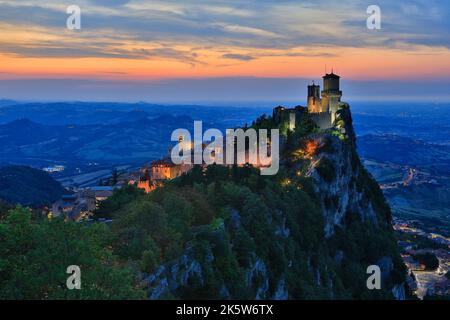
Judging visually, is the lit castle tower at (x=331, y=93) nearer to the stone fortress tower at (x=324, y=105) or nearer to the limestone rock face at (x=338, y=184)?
the stone fortress tower at (x=324, y=105)

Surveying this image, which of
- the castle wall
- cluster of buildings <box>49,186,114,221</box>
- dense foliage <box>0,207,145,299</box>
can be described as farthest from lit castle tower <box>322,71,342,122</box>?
dense foliage <box>0,207,145,299</box>

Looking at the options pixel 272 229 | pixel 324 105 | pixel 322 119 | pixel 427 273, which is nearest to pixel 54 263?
pixel 272 229

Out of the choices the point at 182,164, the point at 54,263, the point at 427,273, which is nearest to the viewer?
the point at 54,263

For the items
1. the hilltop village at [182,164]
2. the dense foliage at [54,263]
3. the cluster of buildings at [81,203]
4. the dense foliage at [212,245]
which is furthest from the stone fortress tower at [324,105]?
the dense foliage at [54,263]

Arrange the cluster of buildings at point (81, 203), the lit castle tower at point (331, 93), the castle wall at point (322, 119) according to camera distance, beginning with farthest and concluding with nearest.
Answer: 1. the lit castle tower at point (331, 93)
2. the castle wall at point (322, 119)
3. the cluster of buildings at point (81, 203)

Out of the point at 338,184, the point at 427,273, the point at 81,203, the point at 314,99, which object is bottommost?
the point at 427,273

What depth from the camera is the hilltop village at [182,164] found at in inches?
3482

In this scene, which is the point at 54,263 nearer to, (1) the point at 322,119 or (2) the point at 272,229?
(2) the point at 272,229

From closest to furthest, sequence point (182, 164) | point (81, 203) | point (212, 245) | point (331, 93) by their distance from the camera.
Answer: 1. point (212, 245)
2. point (81, 203)
3. point (182, 164)
4. point (331, 93)

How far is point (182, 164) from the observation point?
9394 cm

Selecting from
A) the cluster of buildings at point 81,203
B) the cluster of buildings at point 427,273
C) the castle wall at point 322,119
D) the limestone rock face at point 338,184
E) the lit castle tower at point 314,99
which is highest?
the lit castle tower at point 314,99

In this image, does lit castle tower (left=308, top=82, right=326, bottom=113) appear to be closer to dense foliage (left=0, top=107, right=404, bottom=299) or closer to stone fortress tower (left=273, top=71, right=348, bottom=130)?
stone fortress tower (left=273, top=71, right=348, bottom=130)

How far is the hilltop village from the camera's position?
88.4m
